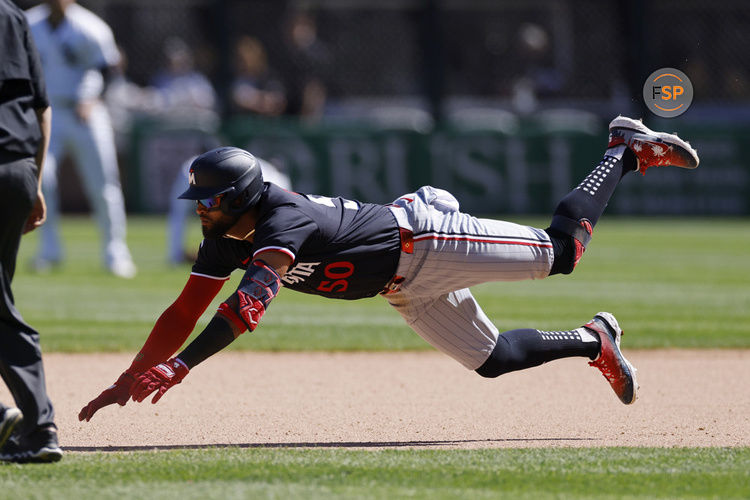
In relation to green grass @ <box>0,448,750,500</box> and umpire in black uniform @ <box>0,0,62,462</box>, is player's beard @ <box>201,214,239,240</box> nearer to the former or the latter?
umpire in black uniform @ <box>0,0,62,462</box>

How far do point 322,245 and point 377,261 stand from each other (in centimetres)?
26

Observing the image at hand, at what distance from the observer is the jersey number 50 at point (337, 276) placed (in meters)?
4.67

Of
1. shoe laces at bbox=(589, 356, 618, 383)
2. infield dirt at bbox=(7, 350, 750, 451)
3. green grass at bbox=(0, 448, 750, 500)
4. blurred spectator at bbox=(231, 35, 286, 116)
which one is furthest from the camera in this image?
blurred spectator at bbox=(231, 35, 286, 116)

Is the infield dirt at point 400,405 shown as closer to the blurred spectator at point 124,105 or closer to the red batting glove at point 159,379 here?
the red batting glove at point 159,379

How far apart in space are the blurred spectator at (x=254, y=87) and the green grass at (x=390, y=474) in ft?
45.7

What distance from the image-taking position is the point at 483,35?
19391 millimetres

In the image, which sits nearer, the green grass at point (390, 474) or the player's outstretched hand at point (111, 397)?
the green grass at point (390, 474)

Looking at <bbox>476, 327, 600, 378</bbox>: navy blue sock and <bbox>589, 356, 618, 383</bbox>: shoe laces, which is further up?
<bbox>476, 327, 600, 378</bbox>: navy blue sock

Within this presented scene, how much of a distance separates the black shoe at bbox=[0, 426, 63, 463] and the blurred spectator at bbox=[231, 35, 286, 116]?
1407 centimetres

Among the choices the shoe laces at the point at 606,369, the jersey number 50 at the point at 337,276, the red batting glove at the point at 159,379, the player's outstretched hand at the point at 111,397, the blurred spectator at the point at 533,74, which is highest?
the jersey number 50 at the point at 337,276

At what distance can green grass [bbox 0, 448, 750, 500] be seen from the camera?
3.76 meters

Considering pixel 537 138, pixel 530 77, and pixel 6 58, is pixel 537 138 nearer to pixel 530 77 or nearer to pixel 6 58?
pixel 530 77

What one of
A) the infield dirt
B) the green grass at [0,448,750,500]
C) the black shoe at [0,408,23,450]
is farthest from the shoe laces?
the black shoe at [0,408,23,450]

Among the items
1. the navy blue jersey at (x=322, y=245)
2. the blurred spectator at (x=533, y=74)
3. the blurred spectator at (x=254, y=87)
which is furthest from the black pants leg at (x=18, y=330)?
the blurred spectator at (x=533, y=74)
